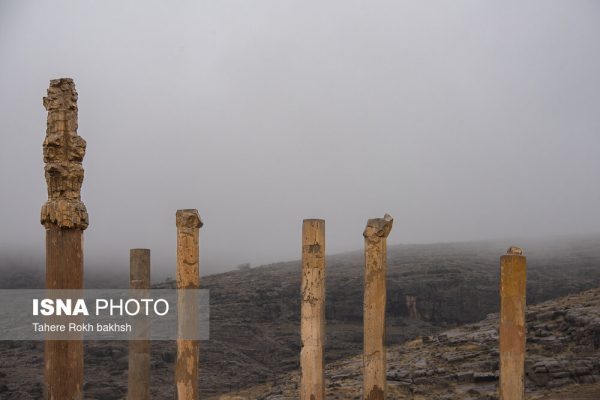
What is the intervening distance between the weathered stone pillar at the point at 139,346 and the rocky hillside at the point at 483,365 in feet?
14.3

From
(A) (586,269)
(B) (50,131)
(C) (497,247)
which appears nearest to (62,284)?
(B) (50,131)

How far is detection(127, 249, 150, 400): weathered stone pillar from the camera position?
1923cm

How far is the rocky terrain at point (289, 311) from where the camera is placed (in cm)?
2834

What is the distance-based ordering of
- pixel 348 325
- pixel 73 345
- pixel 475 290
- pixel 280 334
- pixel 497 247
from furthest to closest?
1. pixel 497 247
2. pixel 475 290
3. pixel 348 325
4. pixel 280 334
5. pixel 73 345

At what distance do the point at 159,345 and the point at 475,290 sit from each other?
15.6 metres

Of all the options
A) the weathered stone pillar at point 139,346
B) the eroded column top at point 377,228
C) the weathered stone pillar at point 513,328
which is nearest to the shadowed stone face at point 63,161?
the eroded column top at point 377,228

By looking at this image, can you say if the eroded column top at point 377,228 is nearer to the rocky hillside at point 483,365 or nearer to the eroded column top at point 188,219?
the eroded column top at point 188,219

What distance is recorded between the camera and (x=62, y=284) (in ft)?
40.3

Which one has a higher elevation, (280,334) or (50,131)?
(50,131)

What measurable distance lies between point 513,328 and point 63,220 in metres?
7.53

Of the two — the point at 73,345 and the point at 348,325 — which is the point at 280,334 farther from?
the point at 73,345

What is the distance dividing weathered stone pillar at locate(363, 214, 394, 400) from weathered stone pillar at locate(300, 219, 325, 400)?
97 centimetres

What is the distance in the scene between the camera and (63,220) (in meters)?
12.2

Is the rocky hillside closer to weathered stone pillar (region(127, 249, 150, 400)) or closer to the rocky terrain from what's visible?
the rocky terrain
